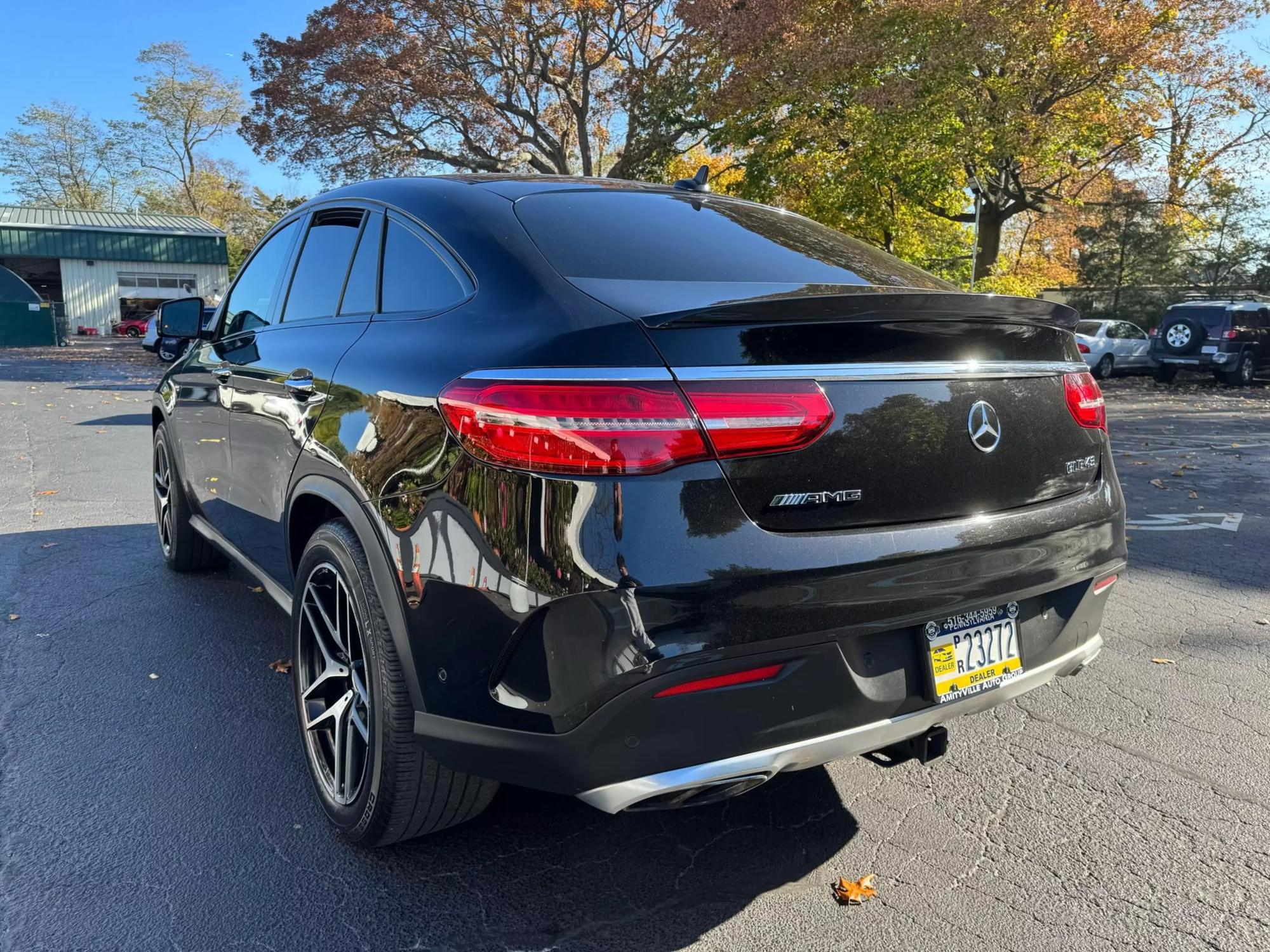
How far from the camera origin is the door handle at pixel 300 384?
2.81 meters

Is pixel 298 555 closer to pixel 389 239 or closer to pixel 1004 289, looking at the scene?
pixel 389 239

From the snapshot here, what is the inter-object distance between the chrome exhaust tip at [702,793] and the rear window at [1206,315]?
2148cm

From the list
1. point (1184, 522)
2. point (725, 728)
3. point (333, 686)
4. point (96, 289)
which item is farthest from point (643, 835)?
point (96, 289)

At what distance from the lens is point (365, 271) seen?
9.54 feet

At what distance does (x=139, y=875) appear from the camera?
7.81 ft

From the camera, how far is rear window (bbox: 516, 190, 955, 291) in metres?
2.35

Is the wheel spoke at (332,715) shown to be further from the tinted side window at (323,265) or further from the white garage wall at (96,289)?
the white garage wall at (96,289)

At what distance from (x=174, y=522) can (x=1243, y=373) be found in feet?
70.3

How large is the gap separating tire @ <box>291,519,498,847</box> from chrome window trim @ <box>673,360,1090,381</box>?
1018 millimetres

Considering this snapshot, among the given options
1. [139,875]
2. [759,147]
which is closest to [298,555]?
[139,875]

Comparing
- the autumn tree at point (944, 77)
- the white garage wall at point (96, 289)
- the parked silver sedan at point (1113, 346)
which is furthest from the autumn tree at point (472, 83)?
the white garage wall at point (96, 289)

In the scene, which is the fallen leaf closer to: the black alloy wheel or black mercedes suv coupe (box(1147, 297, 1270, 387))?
the black alloy wheel

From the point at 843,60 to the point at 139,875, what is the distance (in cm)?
1578

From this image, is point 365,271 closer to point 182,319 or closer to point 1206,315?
point 182,319
